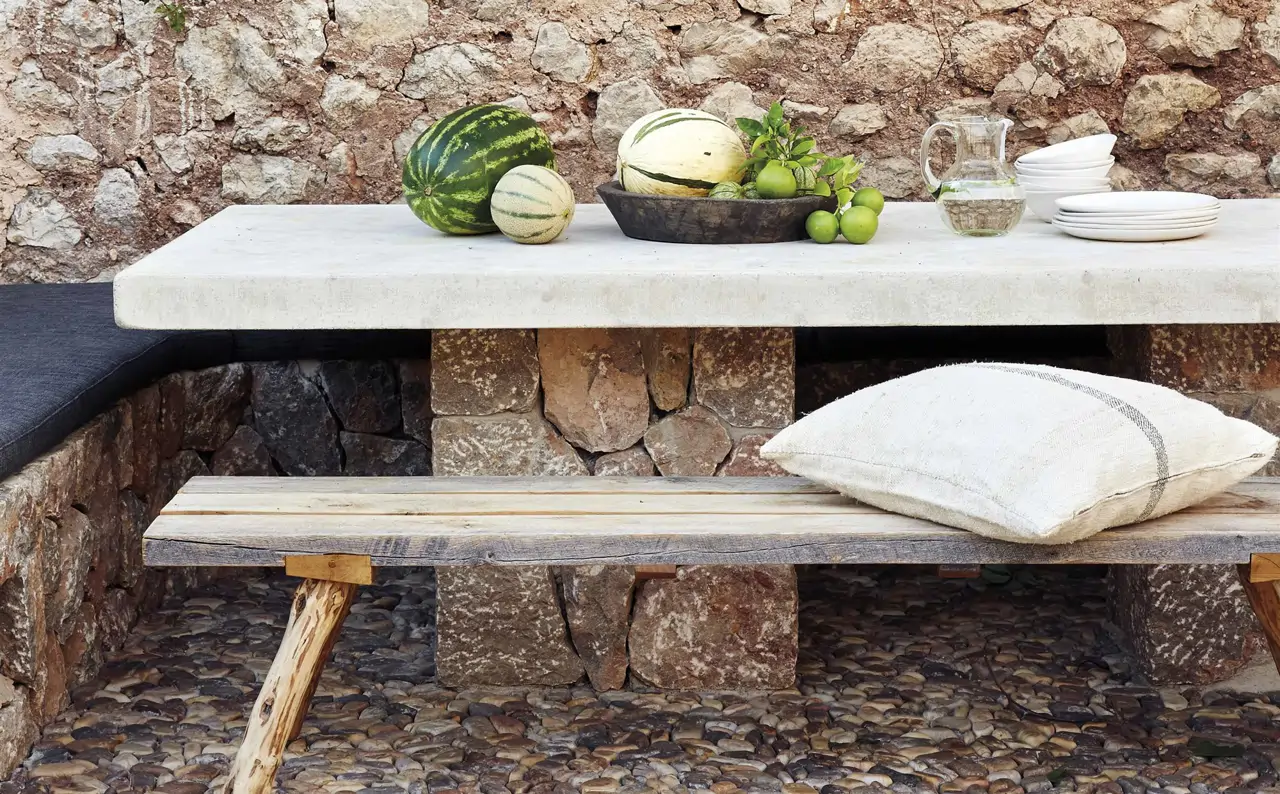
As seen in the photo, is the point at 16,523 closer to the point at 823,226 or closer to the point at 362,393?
the point at 362,393

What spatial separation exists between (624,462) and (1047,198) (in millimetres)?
1094

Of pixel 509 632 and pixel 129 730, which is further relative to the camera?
pixel 509 632

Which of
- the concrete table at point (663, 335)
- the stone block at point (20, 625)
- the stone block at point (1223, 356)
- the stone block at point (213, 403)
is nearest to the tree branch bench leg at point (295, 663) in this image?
the concrete table at point (663, 335)

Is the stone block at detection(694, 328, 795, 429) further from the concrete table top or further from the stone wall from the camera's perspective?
the stone wall

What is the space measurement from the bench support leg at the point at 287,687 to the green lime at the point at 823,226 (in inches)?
44.3

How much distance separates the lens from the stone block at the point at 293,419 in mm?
3613

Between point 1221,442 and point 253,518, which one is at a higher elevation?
point 1221,442

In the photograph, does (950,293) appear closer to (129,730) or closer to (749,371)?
(749,371)

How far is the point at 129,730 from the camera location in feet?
8.70

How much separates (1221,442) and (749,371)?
0.92 m

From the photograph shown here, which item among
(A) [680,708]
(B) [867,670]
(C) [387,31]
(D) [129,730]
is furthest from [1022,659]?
(C) [387,31]

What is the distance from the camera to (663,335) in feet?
8.83

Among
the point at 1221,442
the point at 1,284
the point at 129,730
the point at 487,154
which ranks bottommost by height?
the point at 129,730

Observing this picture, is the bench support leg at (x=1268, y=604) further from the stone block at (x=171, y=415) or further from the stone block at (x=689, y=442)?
the stone block at (x=171, y=415)
